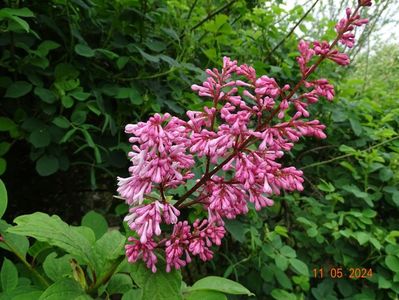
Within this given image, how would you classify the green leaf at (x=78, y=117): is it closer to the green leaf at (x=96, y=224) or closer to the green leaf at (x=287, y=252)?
the green leaf at (x=96, y=224)

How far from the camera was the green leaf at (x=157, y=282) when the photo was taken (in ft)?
3.04

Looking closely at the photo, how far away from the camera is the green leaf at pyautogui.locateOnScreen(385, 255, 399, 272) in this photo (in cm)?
220

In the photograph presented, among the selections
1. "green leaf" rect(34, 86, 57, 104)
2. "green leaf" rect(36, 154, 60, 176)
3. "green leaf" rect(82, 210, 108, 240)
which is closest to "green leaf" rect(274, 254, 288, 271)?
"green leaf" rect(82, 210, 108, 240)

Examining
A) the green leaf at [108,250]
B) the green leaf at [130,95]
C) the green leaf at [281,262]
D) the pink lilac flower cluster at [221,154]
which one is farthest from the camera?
the green leaf at [281,262]

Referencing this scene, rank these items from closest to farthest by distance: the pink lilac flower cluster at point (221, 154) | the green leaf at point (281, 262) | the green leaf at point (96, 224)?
the pink lilac flower cluster at point (221, 154)
the green leaf at point (96, 224)
the green leaf at point (281, 262)

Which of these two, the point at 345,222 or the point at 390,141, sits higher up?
the point at 390,141

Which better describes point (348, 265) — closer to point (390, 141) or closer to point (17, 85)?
point (390, 141)

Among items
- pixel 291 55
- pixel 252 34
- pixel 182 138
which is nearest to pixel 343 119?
pixel 291 55

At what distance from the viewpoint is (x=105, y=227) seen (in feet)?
5.01

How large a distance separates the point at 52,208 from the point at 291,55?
1.82 metres

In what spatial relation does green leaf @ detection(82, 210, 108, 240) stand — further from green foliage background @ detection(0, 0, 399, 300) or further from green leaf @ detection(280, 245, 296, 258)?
green leaf @ detection(280, 245, 296, 258)
